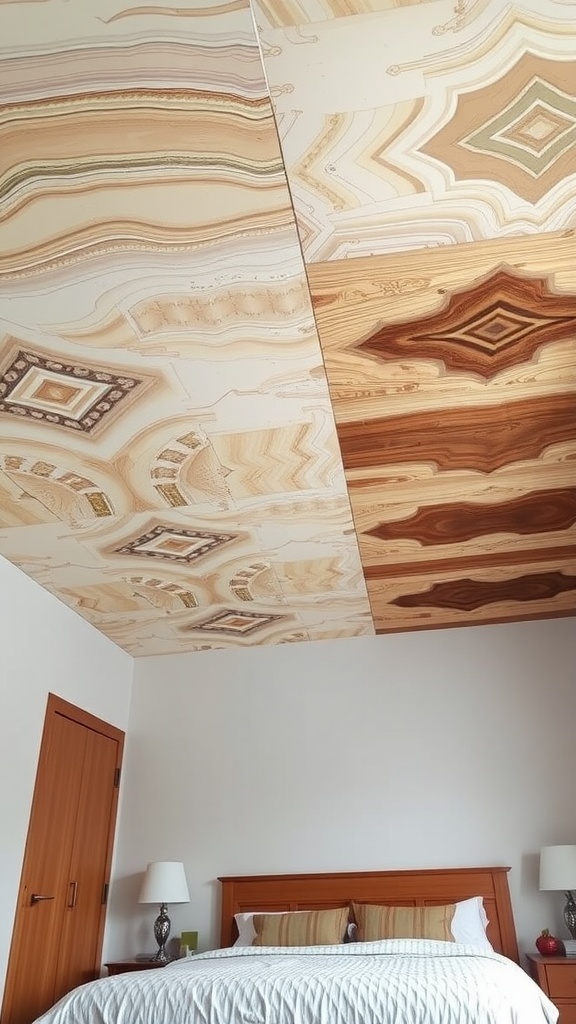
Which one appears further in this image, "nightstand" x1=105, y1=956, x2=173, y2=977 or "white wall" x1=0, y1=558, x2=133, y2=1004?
"nightstand" x1=105, y1=956, x2=173, y2=977

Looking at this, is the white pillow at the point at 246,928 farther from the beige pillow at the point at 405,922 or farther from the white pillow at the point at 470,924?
the white pillow at the point at 470,924

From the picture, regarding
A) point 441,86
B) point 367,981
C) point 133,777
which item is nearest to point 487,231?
point 441,86

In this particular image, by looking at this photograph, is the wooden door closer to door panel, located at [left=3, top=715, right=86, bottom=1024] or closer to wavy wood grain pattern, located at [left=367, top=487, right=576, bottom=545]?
door panel, located at [left=3, top=715, right=86, bottom=1024]

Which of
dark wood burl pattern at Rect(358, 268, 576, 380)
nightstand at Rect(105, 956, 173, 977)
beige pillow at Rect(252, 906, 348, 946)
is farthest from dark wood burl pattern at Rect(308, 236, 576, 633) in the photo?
nightstand at Rect(105, 956, 173, 977)

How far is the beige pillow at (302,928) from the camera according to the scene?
4129 mm

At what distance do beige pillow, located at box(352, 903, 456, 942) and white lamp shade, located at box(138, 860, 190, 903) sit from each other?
108cm

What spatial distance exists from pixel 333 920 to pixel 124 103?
4105 millimetres

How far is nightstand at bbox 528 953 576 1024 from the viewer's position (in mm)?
3719

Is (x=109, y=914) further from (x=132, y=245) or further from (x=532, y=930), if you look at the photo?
(x=132, y=245)

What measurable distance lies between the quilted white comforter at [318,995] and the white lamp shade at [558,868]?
3.22ft

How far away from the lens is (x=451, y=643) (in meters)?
5.10

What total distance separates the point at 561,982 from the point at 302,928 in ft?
4.44

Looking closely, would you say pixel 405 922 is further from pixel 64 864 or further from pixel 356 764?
pixel 64 864

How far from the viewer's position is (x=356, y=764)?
4902 mm
